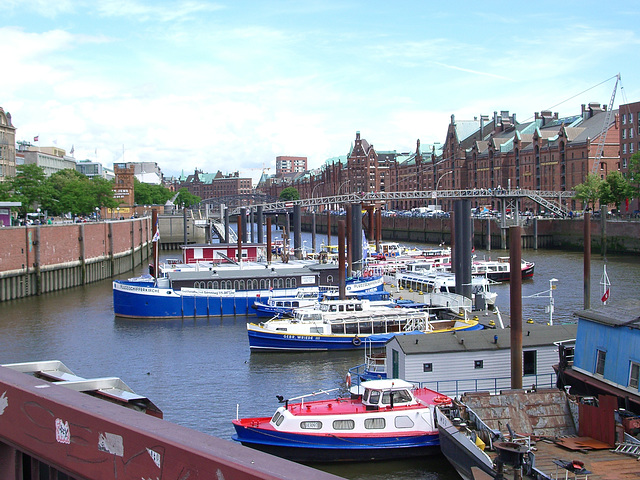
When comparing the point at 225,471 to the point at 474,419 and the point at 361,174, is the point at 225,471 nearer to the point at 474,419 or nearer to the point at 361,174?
the point at 474,419

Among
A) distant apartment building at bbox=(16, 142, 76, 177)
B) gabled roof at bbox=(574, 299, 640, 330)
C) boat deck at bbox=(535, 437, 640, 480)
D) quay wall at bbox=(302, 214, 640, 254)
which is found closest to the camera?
boat deck at bbox=(535, 437, 640, 480)

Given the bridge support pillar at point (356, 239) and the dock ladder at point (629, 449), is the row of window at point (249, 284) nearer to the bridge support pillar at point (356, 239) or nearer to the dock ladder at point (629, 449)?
the bridge support pillar at point (356, 239)

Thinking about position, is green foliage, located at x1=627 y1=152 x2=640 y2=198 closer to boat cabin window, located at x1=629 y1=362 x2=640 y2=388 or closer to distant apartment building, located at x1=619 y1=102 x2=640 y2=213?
distant apartment building, located at x1=619 y1=102 x2=640 y2=213

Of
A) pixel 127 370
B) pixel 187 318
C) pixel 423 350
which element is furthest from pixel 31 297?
pixel 423 350

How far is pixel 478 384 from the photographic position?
24.5 metres

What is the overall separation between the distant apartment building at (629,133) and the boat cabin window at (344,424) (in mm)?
89688

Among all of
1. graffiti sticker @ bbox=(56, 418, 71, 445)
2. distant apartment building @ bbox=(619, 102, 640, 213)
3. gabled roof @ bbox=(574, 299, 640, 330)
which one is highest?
distant apartment building @ bbox=(619, 102, 640, 213)

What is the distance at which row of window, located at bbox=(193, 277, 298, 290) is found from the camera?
167ft

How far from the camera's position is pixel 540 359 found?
24984mm

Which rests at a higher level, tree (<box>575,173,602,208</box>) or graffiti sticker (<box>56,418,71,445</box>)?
tree (<box>575,173,602,208</box>)

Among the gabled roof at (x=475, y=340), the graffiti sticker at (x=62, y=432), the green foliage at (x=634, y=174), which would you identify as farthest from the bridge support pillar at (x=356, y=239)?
the graffiti sticker at (x=62, y=432)

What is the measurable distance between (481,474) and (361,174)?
184 meters

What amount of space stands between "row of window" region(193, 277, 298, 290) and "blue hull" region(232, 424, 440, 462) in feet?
99.6

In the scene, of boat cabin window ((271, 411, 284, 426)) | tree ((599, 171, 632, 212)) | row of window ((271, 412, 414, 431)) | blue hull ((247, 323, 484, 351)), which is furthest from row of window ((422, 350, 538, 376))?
tree ((599, 171, 632, 212))
